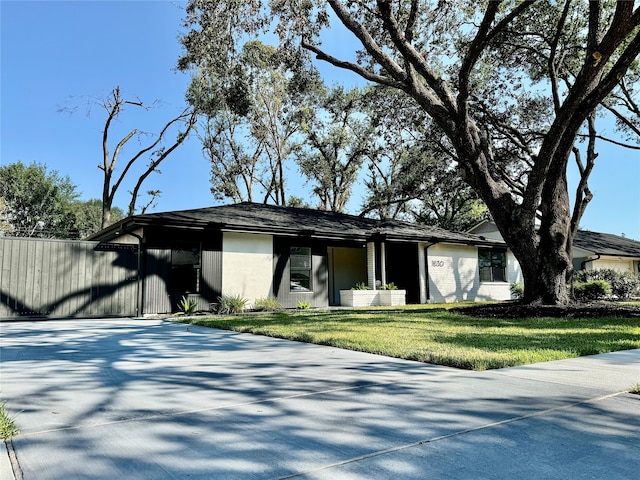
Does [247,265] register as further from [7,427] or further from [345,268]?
[7,427]

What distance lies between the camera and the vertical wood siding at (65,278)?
36.3 feet

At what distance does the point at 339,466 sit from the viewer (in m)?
2.33

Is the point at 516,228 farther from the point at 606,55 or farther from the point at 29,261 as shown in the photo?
the point at 29,261

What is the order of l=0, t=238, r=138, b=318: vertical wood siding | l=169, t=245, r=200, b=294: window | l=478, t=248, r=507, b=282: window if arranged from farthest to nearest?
l=478, t=248, r=507, b=282: window → l=169, t=245, r=200, b=294: window → l=0, t=238, r=138, b=318: vertical wood siding

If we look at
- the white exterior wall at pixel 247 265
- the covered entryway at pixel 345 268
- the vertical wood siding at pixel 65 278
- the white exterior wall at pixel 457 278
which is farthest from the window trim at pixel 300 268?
the white exterior wall at pixel 457 278

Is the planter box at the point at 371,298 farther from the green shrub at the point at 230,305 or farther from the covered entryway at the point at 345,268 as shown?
the green shrub at the point at 230,305

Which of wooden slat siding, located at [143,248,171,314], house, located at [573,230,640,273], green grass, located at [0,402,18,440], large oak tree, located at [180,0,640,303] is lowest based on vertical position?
green grass, located at [0,402,18,440]

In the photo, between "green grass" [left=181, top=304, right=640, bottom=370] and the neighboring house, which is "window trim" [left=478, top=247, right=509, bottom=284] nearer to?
the neighboring house

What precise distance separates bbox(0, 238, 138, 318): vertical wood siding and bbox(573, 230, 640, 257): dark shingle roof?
23.9 metres

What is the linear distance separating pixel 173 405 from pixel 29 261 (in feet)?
32.9

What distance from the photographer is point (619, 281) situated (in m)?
20.6

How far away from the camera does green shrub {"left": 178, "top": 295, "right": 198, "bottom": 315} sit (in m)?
12.5

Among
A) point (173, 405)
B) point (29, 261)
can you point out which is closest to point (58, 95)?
point (29, 261)

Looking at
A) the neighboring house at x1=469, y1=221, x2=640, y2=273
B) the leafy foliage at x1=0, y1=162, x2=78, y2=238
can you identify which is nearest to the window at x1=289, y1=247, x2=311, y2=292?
the neighboring house at x1=469, y1=221, x2=640, y2=273
